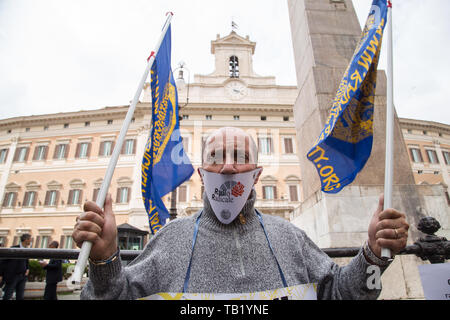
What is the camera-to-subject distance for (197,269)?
49.8 inches

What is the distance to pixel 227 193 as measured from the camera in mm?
1411

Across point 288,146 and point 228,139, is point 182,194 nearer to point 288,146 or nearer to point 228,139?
point 288,146

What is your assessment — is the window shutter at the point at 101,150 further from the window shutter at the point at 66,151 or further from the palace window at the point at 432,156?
the palace window at the point at 432,156

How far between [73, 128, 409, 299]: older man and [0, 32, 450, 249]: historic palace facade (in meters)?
20.3

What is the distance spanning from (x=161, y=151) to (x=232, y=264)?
1685 mm

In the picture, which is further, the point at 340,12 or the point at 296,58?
the point at 296,58

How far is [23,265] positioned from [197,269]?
6.14m

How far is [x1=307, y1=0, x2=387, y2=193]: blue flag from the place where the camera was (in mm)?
2227

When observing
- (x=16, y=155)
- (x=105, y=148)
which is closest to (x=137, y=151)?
(x=105, y=148)

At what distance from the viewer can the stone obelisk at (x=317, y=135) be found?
3426 mm

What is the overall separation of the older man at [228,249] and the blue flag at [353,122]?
1062 mm

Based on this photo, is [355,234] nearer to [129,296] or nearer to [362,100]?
[362,100]
